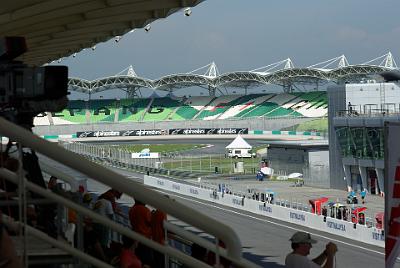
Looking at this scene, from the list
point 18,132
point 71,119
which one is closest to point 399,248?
point 18,132

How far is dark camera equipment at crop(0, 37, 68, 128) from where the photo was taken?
6527 millimetres

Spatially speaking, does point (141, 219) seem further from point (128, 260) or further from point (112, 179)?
point (112, 179)

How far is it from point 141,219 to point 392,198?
2.57 m

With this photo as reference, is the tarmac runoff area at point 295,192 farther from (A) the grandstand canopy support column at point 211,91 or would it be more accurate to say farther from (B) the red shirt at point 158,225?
(A) the grandstand canopy support column at point 211,91

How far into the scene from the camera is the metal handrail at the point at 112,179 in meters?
3.63

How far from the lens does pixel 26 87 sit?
6.58 metres

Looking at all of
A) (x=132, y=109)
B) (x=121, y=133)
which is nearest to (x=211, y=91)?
(x=132, y=109)

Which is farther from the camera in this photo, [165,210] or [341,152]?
[341,152]

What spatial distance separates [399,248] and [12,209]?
4245 mm

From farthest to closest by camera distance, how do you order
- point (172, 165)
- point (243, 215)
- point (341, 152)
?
point (172, 165) → point (341, 152) → point (243, 215)

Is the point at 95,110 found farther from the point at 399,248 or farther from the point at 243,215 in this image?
the point at 399,248

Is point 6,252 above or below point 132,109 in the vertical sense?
below

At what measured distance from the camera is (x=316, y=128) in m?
91.7

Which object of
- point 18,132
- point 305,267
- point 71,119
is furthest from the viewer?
point 71,119
